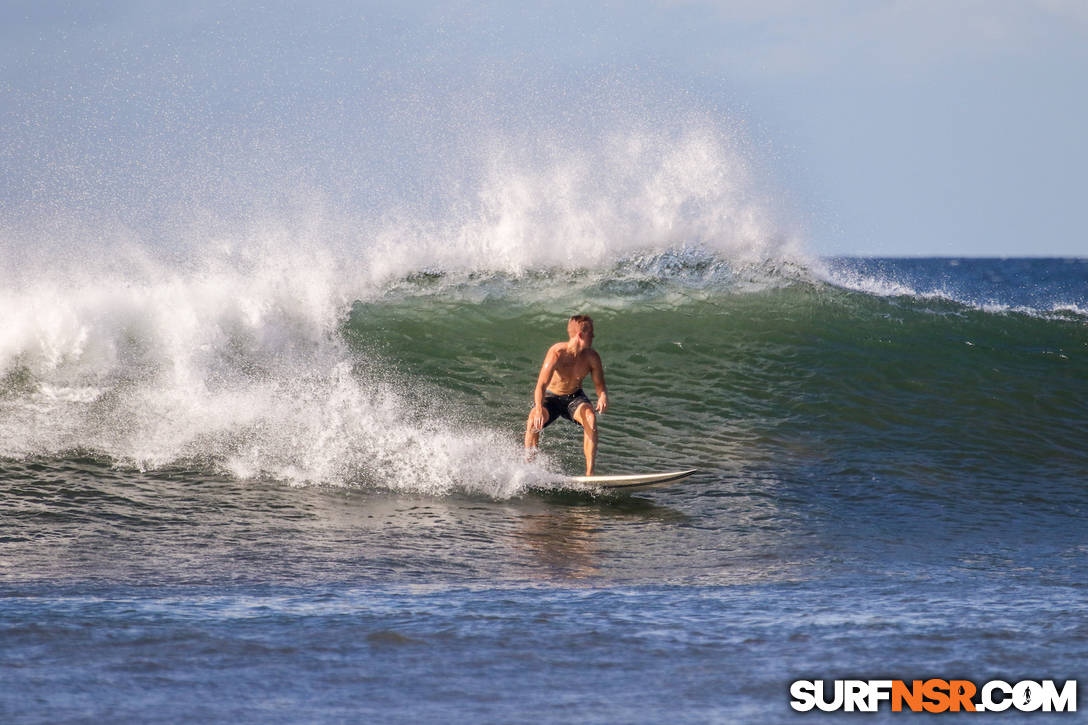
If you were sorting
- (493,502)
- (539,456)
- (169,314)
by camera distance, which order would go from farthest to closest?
(169,314)
(539,456)
(493,502)

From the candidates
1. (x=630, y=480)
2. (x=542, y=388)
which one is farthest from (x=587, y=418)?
(x=630, y=480)

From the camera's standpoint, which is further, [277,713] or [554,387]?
[554,387]

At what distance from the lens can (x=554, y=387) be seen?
336 inches

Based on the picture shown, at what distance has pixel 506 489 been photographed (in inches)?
317

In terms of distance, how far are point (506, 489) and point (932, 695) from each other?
4.60 metres

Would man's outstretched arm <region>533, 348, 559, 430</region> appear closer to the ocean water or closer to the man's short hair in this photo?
→ the man's short hair

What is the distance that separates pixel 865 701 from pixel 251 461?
5.93 meters

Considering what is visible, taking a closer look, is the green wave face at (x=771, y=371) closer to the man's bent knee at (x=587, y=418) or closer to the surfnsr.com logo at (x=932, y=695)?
the man's bent knee at (x=587, y=418)

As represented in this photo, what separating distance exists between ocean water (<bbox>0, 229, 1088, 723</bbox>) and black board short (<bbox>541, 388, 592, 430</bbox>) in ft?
1.57

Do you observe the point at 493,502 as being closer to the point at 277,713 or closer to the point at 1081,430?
the point at 277,713

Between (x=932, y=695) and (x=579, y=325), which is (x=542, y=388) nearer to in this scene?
(x=579, y=325)

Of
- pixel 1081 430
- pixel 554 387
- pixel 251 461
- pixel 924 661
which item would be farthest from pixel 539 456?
pixel 1081 430

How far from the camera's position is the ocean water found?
13.3ft

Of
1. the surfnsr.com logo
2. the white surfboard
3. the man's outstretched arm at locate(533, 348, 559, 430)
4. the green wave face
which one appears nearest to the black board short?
the man's outstretched arm at locate(533, 348, 559, 430)
